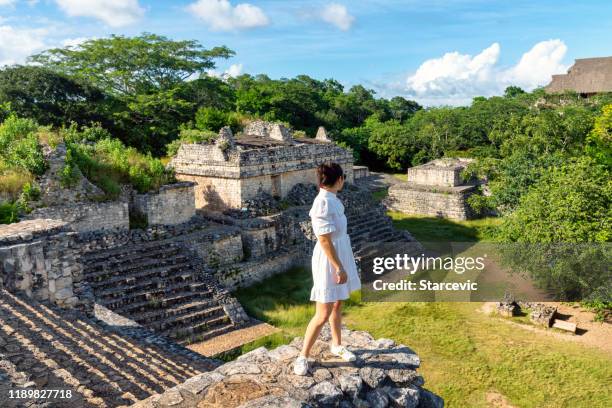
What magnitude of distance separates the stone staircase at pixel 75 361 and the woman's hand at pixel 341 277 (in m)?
2.33

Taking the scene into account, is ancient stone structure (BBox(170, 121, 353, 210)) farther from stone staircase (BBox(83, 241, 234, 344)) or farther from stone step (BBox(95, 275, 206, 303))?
stone step (BBox(95, 275, 206, 303))

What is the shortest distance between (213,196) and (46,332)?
36.3ft

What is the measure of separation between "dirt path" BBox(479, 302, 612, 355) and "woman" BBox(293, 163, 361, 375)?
8605 millimetres

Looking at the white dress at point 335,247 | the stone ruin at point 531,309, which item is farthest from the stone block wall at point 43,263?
the stone ruin at point 531,309

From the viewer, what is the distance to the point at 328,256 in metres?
4.37

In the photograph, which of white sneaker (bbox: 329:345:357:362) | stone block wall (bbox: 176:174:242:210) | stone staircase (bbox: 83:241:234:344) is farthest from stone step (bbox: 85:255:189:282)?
white sneaker (bbox: 329:345:357:362)

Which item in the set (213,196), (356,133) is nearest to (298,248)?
(213,196)

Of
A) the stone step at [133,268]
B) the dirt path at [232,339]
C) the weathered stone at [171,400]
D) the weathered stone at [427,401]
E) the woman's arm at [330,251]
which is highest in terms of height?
the woman's arm at [330,251]

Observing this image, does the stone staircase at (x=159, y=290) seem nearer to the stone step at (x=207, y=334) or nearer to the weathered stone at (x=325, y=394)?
the stone step at (x=207, y=334)

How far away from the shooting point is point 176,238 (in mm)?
13109

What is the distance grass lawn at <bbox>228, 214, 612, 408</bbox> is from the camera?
8891mm

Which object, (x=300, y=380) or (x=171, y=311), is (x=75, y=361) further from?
(x=171, y=311)

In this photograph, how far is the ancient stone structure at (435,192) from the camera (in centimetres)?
2230

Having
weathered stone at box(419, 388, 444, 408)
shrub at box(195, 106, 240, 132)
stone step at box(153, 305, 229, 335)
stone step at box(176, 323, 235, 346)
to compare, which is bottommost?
stone step at box(176, 323, 235, 346)
